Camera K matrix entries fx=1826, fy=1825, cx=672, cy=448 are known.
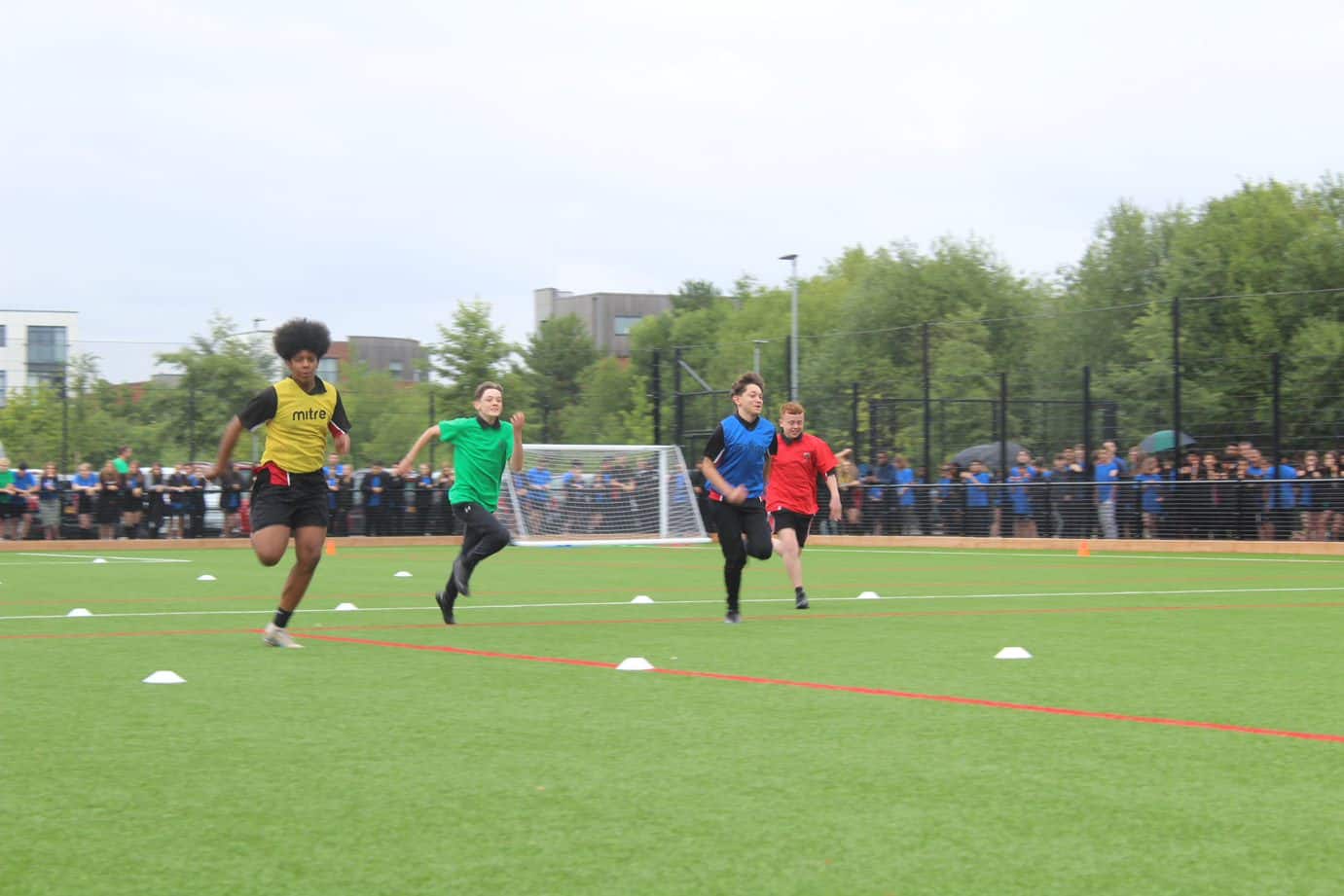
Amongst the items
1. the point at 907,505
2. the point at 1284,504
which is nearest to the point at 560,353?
the point at 907,505

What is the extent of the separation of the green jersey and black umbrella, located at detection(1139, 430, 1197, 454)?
1704 cm

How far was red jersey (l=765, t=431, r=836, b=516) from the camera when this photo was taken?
15312 millimetres

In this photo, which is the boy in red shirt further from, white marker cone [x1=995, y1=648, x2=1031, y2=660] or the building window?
the building window

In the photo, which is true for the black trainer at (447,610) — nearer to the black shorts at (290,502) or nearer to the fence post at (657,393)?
the black shorts at (290,502)

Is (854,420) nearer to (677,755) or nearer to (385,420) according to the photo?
(385,420)

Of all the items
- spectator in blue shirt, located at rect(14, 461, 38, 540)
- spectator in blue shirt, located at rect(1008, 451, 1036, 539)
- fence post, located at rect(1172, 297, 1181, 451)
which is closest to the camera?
fence post, located at rect(1172, 297, 1181, 451)

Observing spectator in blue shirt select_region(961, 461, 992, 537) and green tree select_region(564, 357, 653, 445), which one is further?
green tree select_region(564, 357, 653, 445)

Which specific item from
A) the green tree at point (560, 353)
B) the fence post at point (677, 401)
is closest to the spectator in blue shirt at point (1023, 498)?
the fence post at point (677, 401)

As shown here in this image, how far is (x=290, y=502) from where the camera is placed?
1084cm

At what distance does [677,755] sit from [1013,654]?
3969 millimetres

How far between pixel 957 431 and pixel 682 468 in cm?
577

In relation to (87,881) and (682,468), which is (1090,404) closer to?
(682,468)

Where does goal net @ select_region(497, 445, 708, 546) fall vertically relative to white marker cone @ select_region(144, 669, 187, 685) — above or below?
above

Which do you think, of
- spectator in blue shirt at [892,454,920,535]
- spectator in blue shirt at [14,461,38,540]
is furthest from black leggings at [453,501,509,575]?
spectator in blue shirt at [14,461,38,540]
